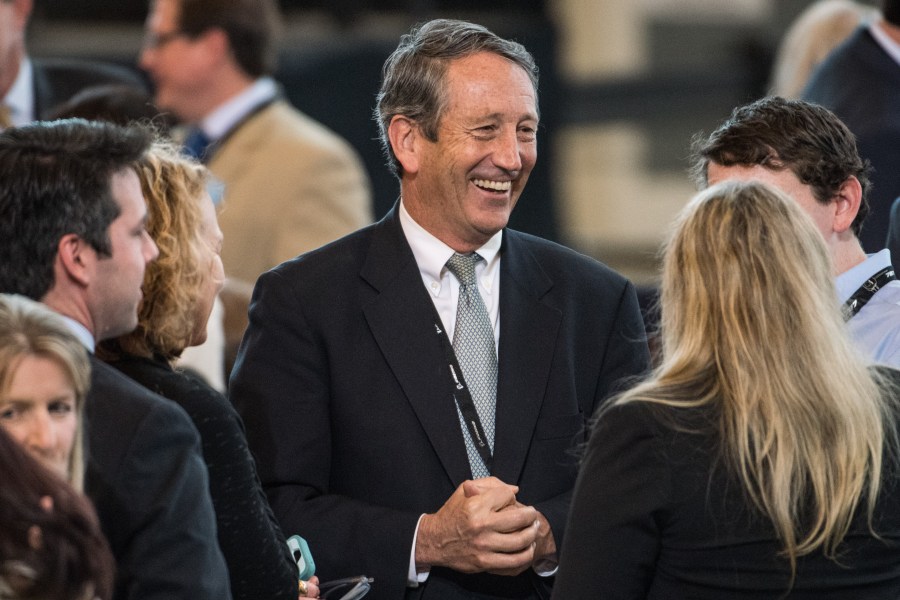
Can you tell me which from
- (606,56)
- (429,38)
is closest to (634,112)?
(606,56)

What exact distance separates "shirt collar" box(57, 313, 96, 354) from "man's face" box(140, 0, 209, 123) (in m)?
3.23

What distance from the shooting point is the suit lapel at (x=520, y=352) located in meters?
2.67

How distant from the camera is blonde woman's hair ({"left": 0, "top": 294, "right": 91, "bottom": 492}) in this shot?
71.0 inches

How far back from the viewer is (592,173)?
→ 33.8 ft

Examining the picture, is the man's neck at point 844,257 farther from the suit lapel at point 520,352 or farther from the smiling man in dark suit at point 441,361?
the suit lapel at point 520,352

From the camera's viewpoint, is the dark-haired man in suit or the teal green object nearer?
the dark-haired man in suit

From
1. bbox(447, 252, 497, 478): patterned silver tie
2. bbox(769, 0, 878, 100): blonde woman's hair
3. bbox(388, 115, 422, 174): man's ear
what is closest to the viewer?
Answer: bbox(447, 252, 497, 478): patterned silver tie

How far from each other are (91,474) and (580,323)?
1174 mm

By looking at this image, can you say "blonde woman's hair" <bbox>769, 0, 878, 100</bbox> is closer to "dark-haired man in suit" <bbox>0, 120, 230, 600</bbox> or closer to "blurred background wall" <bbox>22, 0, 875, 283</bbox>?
"dark-haired man in suit" <bbox>0, 120, 230, 600</bbox>

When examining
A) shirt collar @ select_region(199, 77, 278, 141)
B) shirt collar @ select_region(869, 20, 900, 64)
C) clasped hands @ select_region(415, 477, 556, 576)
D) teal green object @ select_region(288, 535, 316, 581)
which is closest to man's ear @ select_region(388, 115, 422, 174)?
clasped hands @ select_region(415, 477, 556, 576)

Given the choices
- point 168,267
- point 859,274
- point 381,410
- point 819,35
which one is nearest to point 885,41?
point 819,35

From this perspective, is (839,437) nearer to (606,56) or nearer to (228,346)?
(228,346)

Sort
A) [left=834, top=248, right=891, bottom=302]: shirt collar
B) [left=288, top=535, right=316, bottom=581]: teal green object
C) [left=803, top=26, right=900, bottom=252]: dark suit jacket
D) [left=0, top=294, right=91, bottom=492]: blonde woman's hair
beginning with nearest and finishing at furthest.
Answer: [left=0, top=294, right=91, bottom=492]: blonde woman's hair < [left=288, top=535, right=316, bottom=581]: teal green object < [left=834, top=248, right=891, bottom=302]: shirt collar < [left=803, top=26, right=900, bottom=252]: dark suit jacket

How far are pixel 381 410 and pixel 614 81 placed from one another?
25.4 feet
